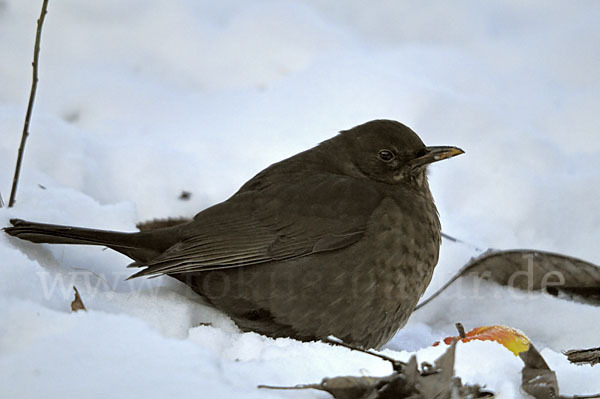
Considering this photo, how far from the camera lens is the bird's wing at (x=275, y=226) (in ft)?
10.7

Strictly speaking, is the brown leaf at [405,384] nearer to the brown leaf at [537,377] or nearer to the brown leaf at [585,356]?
the brown leaf at [537,377]

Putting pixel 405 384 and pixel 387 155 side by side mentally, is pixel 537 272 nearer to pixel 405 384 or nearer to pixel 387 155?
pixel 387 155

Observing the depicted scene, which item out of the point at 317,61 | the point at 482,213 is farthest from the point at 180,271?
the point at 317,61

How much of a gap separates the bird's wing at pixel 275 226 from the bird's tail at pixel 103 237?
0.34 ft

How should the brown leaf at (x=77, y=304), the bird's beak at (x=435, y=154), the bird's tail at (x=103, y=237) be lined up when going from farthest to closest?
the bird's beak at (x=435, y=154), the bird's tail at (x=103, y=237), the brown leaf at (x=77, y=304)

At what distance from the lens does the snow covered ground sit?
2.48 metres

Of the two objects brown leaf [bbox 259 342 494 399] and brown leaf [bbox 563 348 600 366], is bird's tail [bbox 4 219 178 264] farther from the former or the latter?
brown leaf [bbox 563 348 600 366]

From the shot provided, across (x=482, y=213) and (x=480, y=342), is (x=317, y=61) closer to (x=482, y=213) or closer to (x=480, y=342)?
(x=482, y=213)

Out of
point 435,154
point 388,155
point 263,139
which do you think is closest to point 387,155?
point 388,155

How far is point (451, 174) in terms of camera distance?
209 inches

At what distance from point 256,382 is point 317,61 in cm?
417

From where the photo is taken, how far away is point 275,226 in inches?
132

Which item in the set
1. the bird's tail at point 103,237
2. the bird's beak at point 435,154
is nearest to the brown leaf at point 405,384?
the bird's tail at point 103,237

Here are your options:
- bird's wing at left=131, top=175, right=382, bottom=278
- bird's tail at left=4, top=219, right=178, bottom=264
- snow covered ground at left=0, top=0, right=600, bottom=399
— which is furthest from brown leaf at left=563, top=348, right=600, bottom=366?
bird's tail at left=4, top=219, right=178, bottom=264
